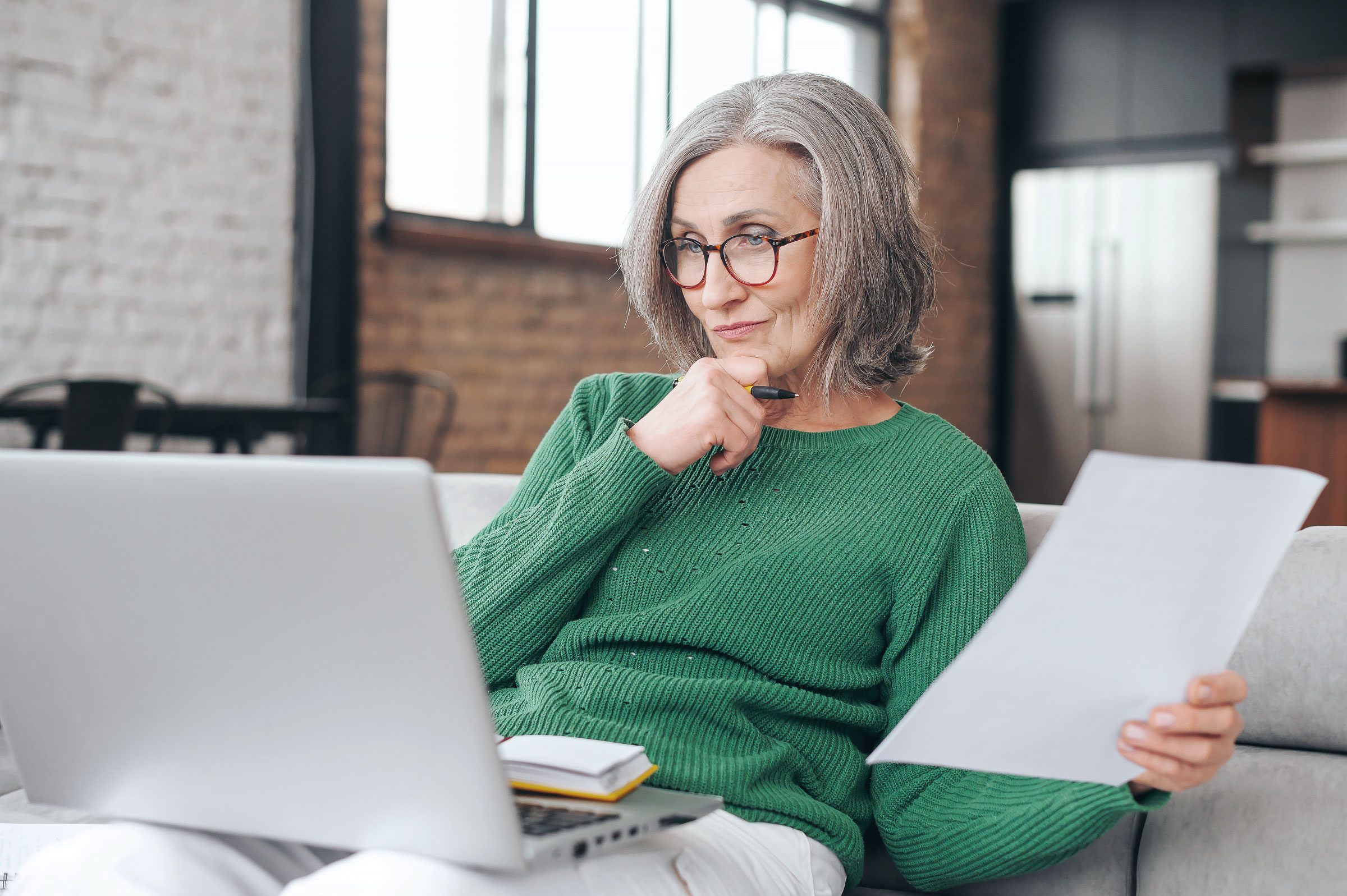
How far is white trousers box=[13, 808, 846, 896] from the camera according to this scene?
0.80 meters

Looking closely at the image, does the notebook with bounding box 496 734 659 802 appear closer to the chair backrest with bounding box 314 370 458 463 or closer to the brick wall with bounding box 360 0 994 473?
the brick wall with bounding box 360 0 994 473

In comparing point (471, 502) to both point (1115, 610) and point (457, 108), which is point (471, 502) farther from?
point (457, 108)

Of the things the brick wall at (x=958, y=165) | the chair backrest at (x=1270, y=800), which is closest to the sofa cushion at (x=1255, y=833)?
the chair backrest at (x=1270, y=800)

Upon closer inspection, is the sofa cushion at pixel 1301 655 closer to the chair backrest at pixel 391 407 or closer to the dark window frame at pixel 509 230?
the chair backrest at pixel 391 407

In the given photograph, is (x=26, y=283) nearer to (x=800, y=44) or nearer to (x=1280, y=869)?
(x=1280, y=869)

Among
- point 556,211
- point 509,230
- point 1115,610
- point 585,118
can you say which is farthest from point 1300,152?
point 1115,610

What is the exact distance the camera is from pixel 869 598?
120 centimetres

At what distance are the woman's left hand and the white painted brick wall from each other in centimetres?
326

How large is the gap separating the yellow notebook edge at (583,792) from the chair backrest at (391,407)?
3.21 meters

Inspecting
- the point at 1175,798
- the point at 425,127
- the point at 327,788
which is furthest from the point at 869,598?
the point at 425,127

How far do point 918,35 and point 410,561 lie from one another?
21.7 ft

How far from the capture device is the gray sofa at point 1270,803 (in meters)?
1.10

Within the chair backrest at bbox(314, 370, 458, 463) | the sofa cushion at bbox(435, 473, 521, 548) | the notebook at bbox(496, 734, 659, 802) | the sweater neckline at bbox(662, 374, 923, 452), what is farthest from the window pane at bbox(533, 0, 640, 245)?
the notebook at bbox(496, 734, 659, 802)

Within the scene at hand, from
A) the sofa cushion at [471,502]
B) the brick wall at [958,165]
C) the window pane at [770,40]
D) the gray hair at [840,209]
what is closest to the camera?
the gray hair at [840,209]
